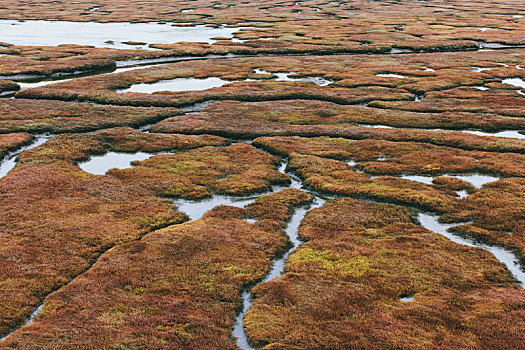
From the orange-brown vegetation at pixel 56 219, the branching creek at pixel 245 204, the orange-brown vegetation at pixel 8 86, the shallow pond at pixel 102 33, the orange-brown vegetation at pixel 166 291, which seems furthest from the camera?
the shallow pond at pixel 102 33

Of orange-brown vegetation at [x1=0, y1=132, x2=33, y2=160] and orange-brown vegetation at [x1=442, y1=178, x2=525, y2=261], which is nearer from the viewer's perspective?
orange-brown vegetation at [x1=442, y1=178, x2=525, y2=261]

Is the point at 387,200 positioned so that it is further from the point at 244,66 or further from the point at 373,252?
the point at 244,66

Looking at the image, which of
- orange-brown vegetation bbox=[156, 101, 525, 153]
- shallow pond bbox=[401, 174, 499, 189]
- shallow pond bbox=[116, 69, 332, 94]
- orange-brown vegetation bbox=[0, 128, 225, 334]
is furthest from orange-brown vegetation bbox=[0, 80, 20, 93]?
shallow pond bbox=[401, 174, 499, 189]

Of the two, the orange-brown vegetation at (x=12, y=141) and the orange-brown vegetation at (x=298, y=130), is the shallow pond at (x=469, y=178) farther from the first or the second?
the orange-brown vegetation at (x=12, y=141)

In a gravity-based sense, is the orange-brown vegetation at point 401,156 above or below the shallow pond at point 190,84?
below

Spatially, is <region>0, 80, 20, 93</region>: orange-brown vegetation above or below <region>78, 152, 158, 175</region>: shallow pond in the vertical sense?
above

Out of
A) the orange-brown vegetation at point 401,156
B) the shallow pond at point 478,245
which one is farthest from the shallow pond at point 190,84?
the shallow pond at point 478,245

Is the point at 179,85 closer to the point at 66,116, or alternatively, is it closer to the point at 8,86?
the point at 66,116

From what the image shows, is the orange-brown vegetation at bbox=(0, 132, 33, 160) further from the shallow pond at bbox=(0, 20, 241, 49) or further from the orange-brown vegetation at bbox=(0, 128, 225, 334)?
the shallow pond at bbox=(0, 20, 241, 49)
